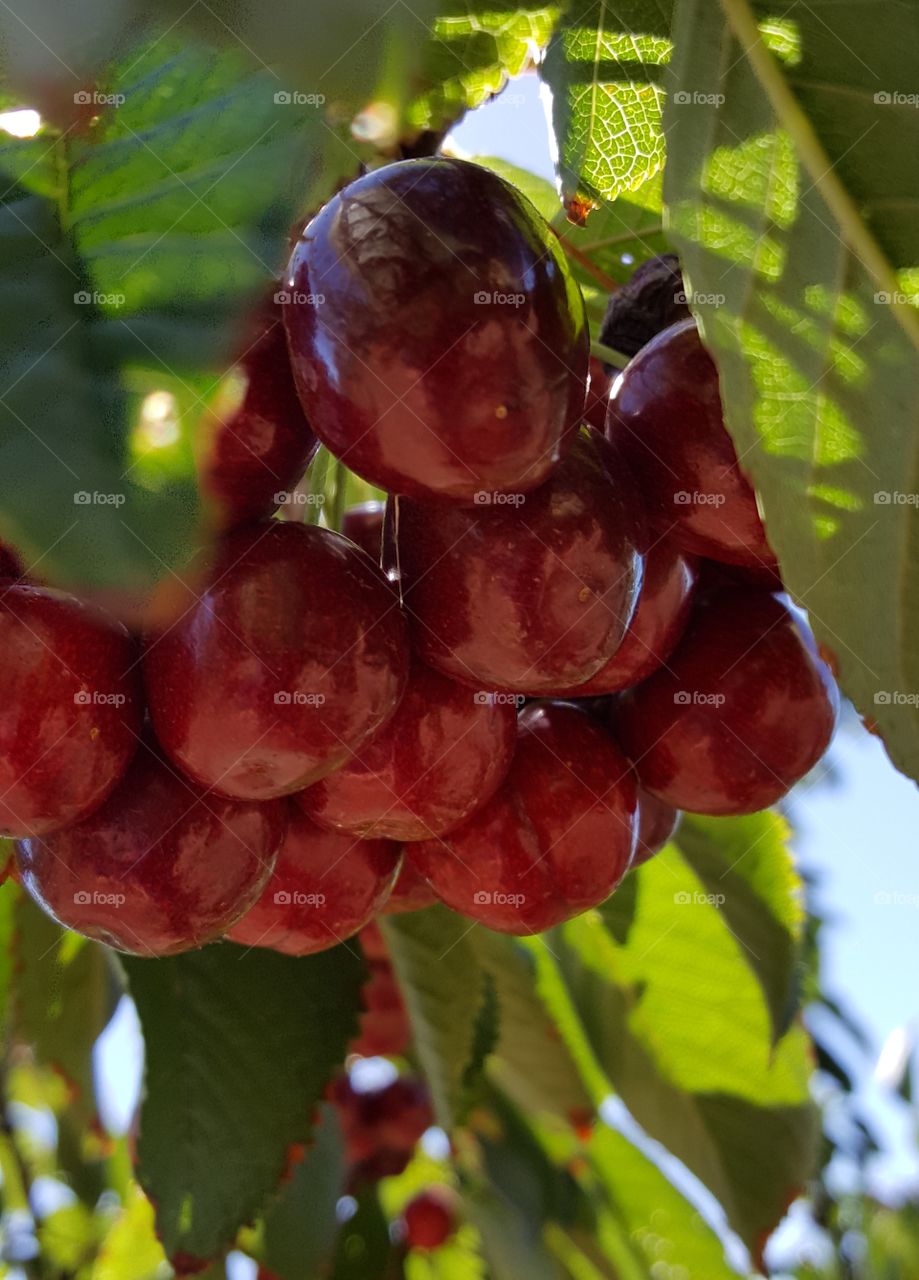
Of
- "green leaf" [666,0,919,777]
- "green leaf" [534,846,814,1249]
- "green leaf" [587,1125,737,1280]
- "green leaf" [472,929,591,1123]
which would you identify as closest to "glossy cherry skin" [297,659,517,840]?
"green leaf" [666,0,919,777]

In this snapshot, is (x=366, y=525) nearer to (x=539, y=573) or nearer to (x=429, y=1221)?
(x=539, y=573)

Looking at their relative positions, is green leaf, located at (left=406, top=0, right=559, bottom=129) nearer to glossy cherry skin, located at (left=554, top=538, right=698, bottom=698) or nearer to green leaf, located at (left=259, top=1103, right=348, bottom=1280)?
glossy cherry skin, located at (left=554, top=538, right=698, bottom=698)

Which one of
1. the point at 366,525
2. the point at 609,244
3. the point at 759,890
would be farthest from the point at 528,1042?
the point at 609,244

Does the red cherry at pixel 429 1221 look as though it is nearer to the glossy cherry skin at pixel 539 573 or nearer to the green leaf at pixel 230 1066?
the green leaf at pixel 230 1066

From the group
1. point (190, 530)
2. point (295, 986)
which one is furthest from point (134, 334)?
point (295, 986)

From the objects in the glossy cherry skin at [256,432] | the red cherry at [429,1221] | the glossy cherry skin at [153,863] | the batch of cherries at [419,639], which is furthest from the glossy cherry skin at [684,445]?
the red cherry at [429,1221]

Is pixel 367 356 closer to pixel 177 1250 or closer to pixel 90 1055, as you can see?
pixel 177 1250
